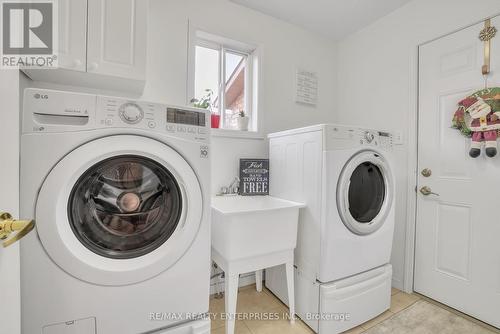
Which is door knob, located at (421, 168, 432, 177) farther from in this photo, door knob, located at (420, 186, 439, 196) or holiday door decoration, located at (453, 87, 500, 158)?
holiday door decoration, located at (453, 87, 500, 158)

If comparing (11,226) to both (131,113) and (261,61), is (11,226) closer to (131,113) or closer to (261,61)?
(131,113)

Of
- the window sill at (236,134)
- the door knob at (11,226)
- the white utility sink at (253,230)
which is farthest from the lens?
the window sill at (236,134)

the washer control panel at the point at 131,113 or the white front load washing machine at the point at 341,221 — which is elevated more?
the washer control panel at the point at 131,113

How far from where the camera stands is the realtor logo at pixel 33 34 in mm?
908

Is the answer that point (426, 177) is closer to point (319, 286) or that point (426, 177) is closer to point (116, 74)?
point (319, 286)

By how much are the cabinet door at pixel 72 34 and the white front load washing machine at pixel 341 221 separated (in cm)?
126

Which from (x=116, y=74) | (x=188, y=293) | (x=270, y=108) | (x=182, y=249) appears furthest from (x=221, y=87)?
(x=188, y=293)

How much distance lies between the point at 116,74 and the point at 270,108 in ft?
4.13

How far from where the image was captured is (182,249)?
0.91m

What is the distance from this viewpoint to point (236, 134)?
6.07 ft

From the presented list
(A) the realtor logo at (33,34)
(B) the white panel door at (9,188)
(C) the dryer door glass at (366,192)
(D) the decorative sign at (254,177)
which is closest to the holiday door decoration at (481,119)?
(C) the dryer door glass at (366,192)

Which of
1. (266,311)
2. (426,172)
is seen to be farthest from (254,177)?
(426,172)

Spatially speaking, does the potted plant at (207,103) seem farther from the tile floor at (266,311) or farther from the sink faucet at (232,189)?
the tile floor at (266,311)

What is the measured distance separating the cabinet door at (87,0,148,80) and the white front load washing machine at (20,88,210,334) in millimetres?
414
